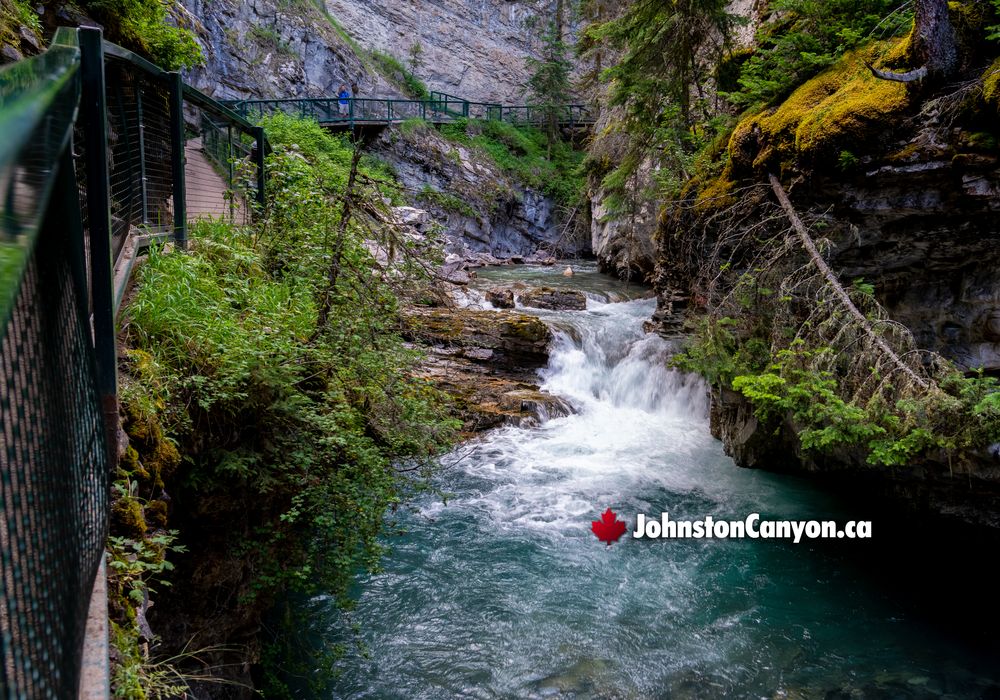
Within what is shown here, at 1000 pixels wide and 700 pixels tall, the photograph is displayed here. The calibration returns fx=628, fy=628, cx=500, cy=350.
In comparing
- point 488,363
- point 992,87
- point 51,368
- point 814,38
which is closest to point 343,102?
point 488,363

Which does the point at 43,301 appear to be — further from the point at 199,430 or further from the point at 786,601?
the point at 786,601

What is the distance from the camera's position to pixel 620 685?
5086 millimetres

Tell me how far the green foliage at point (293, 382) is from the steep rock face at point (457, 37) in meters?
34.8

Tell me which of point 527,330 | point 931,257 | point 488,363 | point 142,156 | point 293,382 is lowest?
point 488,363

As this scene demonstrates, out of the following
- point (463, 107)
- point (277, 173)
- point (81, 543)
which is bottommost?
point (81, 543)

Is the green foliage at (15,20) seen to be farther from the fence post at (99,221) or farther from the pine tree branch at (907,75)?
the pine tree branch at (907,75)

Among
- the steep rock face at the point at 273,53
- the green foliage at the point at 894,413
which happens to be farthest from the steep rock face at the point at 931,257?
the steep rock face at the point at 273,53

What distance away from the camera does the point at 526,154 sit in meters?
33.4

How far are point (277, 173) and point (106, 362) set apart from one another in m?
2.93

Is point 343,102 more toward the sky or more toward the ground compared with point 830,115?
more toward the sky

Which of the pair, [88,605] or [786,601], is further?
[786,601]

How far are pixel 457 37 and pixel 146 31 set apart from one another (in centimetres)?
3512

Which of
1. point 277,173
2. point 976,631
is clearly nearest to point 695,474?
point 976,631

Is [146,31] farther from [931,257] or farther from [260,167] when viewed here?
[931,257]
